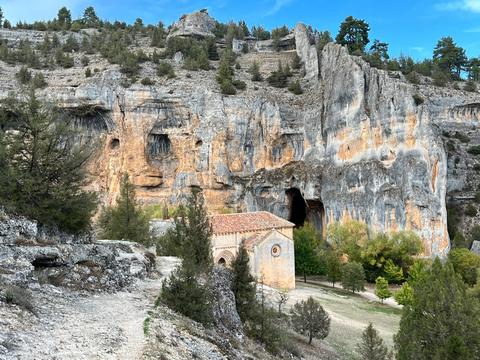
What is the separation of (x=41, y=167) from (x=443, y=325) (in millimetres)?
16192

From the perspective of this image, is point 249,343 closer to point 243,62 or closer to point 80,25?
point 243,62

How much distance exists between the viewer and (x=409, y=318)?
16.0 meters

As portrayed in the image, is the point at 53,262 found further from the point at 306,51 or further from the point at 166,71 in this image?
the point at 306,51

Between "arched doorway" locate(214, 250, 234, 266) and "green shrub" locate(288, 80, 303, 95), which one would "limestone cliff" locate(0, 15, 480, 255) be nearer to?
"green shrub" locate(288, 80, 303, 95)

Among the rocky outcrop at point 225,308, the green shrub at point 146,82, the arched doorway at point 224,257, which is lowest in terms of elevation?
the arched doorway at point 224,257

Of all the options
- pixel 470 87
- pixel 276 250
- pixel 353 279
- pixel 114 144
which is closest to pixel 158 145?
pixel 114 144

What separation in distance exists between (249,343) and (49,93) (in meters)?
→ 45.8

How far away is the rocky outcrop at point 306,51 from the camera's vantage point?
2414 inches

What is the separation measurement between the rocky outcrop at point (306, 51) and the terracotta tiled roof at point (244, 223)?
26.3 metres

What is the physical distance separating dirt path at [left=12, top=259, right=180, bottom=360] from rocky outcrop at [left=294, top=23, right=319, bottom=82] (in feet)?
167

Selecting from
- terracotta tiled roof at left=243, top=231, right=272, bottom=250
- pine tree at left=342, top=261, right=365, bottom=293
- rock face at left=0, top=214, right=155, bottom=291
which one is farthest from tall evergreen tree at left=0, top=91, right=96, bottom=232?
pine tree at left=342, top=261, right=365, bottom=293

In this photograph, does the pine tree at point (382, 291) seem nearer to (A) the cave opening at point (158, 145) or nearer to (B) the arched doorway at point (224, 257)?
(B) the arched doorway at point (224, 257)

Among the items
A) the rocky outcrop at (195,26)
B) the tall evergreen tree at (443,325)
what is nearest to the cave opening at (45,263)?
the tall evergreen tree at (443,325)

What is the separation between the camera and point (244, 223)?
39.5m
